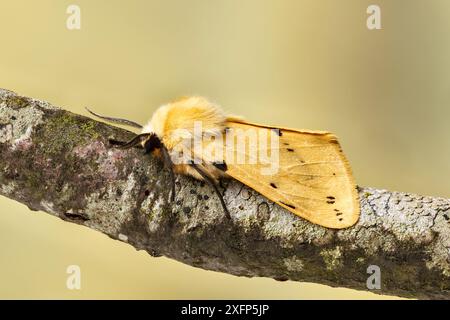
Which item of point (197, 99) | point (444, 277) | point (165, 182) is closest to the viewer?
point (444, 277)

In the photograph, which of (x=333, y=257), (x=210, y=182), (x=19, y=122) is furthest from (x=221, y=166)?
(x=19, y=122)

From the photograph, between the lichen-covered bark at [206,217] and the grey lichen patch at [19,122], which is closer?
the lichen-covered bark at [206,217]

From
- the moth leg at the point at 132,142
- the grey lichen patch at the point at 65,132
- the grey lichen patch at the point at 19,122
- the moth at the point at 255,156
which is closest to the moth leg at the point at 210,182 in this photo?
the moth at the point at 255,156

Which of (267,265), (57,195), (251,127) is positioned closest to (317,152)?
(251,127)

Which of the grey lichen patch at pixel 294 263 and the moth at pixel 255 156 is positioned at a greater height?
the moth at pixel 255 156

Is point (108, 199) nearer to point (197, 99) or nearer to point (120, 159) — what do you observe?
point (120, 159)

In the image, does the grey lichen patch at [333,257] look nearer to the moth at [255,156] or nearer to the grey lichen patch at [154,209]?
the moth at [255,156]

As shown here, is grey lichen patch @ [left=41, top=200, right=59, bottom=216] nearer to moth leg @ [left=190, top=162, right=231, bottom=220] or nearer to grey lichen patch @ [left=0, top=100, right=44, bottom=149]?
grey lichen patch @ [left=0, top=100, right=44, bottom=149]
